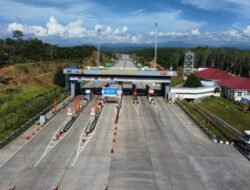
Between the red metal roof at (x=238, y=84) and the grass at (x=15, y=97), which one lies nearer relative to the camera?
the grass at (x=15, y=97)

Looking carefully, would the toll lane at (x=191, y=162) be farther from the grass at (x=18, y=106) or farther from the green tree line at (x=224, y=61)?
the green tree line at (x=224, y=61)

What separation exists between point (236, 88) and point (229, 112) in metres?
15.1

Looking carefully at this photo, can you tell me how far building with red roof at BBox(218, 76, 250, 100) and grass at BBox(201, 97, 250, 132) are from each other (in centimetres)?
307

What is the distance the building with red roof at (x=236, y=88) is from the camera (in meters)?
69.8

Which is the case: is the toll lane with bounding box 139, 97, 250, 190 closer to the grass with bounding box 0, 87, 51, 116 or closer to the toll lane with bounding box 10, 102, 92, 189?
the toll lane with bounding box 10, 102, 92, 189

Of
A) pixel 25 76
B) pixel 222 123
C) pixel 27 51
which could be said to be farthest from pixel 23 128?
pixel 27 51

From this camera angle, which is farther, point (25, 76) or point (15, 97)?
point (25, 76)

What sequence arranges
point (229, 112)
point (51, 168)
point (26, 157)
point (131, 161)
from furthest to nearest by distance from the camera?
point (229, 112) < point (26, 157) < point (131, 161) < point (51, 168)

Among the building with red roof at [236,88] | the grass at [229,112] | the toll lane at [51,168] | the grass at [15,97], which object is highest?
the building with red roof at [236,88]

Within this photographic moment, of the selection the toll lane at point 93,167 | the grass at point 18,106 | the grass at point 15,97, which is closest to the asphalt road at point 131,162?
the toll lane at point 93,167

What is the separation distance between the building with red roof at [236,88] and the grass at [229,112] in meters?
3.07

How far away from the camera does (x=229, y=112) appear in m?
56.3

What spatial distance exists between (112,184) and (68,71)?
42.2 meters

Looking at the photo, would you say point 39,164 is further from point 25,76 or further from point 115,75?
point 25,76
